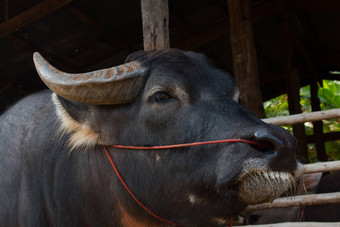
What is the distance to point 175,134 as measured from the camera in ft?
6.39

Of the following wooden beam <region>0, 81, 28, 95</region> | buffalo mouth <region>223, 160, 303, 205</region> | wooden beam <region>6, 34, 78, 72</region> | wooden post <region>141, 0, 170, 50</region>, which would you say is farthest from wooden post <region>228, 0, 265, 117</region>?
wooden beam <region>0, 81, 28, 95</region>

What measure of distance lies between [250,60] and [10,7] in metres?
3.54

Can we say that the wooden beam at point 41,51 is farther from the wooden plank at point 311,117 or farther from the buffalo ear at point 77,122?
the buffalo ear at point 77,122

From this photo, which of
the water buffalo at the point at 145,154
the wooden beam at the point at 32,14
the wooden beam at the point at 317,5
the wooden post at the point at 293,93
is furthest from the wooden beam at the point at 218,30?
the water buffalo at the point at 145,154

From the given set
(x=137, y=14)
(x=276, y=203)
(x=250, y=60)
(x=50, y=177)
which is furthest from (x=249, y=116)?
(x=137, y=14)

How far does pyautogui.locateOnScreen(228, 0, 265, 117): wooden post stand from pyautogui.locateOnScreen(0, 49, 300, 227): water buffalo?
294 cm

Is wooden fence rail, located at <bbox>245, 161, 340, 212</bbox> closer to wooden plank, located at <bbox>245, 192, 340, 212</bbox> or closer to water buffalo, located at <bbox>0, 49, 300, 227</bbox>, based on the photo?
wooden plank, located at <bbox>245, 192, 340, 212</bbox>

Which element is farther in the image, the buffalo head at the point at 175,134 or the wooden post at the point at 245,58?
the wooden post at the point at 245,58

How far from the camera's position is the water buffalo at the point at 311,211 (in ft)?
13.2

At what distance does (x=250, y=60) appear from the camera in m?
5.15

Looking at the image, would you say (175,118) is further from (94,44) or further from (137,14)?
(94,44)

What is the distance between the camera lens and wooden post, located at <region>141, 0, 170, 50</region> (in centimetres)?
335

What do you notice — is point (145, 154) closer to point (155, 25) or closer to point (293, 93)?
point (155, 25)

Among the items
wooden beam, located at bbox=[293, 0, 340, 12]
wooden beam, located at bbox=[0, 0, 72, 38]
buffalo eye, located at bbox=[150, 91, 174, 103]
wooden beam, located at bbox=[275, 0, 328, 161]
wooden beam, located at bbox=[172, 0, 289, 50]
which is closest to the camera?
buffalo eye, located at bbox=[150, 91, 174, 103]
